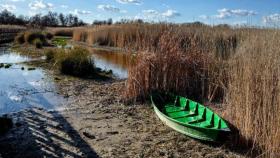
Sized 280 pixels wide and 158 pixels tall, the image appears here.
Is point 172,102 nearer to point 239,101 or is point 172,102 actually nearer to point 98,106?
point 98,106

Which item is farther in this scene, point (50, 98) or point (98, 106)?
point (50, 98)

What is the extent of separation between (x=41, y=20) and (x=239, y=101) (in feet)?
238

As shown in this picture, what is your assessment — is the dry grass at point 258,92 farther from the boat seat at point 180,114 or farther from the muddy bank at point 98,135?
the boat seat at point 180,114

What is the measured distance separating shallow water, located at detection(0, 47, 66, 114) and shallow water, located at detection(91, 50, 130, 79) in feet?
10.5

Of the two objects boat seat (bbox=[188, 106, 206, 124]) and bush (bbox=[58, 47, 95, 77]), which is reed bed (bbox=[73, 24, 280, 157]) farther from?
bush (bbox=[58, 47, 95, 77])

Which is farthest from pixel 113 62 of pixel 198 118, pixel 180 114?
pixel 198 118

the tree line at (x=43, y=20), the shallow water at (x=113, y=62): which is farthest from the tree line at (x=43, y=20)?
the shallow water at (x=113, y=62)

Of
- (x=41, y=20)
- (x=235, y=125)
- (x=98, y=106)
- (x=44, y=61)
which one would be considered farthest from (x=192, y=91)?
(x=41, y=20)

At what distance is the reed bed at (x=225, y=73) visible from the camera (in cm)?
636

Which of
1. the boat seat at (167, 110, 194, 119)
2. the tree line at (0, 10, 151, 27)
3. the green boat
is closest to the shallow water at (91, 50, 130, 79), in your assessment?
the green boat

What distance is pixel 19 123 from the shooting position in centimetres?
852

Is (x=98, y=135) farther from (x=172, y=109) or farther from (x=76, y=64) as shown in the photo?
(x=76, y=64)

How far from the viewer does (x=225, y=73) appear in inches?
376

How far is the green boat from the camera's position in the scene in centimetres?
694
